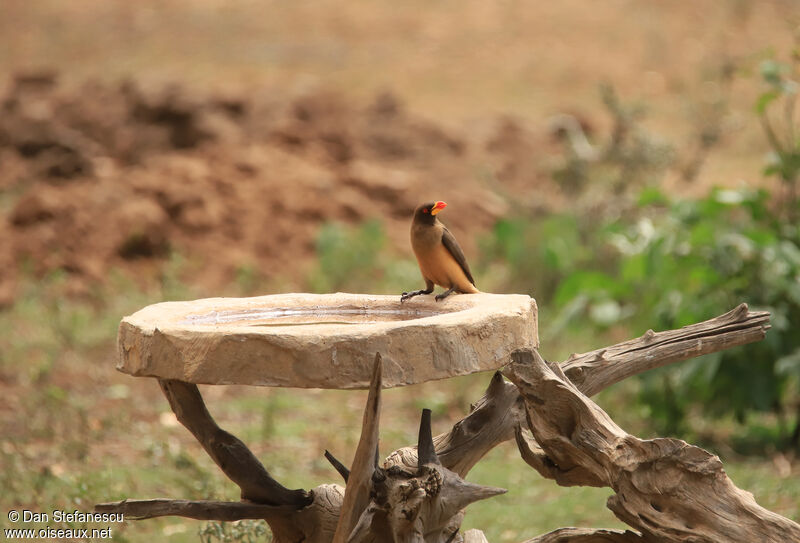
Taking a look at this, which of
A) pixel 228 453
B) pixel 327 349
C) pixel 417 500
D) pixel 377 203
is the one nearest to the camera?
pixel 327 349

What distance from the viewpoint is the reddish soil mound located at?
32.0 ft

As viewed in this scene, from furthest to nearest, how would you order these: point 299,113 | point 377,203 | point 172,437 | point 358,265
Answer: point 299,113 < point 377,203 < point 358,265 < point 172,437

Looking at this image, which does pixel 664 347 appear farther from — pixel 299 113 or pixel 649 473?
pixel 299 113

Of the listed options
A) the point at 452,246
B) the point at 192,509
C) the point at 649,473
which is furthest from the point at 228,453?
the point at 649,473

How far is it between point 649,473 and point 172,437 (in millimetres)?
3897

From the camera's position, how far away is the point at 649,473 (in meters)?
2.92

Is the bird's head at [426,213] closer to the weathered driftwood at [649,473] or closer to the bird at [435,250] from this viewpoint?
the bird at [435,250]

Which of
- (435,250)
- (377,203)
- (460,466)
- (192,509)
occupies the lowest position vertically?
(192,509)

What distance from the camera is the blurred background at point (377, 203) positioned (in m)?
5.57

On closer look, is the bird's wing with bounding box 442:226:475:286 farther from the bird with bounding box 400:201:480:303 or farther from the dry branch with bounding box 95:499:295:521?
the dry branch with bounding box 95:499:295:521

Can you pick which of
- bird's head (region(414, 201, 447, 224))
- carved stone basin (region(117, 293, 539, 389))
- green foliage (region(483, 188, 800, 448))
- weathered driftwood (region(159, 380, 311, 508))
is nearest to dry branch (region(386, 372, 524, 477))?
carved stone basin (region(117, 293, 539, 389))

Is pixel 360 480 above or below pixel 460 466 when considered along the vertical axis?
below

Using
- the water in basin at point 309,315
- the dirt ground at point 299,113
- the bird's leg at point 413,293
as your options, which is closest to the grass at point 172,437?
the water in basin at point 309,315

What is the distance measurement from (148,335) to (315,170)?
8.35 meters
